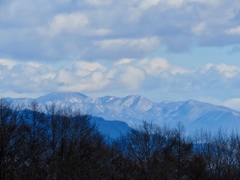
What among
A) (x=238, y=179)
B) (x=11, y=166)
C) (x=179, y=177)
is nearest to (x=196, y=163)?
(x=179, y=177)

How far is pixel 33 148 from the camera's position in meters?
43.8

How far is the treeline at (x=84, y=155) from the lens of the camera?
121ft

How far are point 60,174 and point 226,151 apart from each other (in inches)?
1653

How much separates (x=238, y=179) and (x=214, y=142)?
20503mm

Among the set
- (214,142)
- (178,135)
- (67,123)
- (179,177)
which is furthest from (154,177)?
(214,142)

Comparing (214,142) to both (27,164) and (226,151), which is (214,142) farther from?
(27,164)

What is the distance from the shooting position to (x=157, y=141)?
69.4 m

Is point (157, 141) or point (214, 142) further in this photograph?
point (214, 142)

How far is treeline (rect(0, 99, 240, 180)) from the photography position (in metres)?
36.8

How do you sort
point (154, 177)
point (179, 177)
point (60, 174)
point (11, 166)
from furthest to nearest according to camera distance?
point (179, 177) → point (154, 177) → point (60, 174) → point (11, 166)

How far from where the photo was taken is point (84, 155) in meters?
49.6

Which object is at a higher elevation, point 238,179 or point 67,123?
point 67,123

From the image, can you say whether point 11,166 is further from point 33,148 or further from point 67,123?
point 67,123

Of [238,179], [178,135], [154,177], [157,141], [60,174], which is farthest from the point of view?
[178,135]
